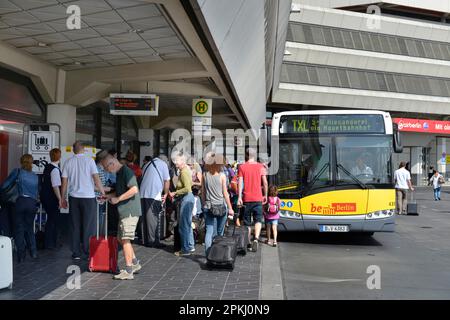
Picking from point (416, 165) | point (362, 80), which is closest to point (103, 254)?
point (362, 80)

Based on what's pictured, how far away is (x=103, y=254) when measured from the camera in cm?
715

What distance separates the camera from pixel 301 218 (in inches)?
412

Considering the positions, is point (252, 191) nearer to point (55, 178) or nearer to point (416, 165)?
point (55, 178)

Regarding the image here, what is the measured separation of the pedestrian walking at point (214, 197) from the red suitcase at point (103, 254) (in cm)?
155

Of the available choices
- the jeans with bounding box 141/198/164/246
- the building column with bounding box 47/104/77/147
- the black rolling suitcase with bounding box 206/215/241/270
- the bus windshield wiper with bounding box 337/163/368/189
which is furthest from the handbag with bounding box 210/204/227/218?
the building column with bounding box 47/104/77/147

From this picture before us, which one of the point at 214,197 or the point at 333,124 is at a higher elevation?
the point at 333,124

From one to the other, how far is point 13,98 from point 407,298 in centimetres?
944

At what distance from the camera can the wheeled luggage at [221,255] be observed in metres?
7.43

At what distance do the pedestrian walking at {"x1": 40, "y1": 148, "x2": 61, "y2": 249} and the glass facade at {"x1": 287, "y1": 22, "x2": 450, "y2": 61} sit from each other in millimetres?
37019

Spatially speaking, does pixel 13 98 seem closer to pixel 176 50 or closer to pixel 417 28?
pixel 176 50

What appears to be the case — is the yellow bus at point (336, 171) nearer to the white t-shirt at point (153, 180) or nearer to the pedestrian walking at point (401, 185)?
the white t-shirt at point (153, 180)

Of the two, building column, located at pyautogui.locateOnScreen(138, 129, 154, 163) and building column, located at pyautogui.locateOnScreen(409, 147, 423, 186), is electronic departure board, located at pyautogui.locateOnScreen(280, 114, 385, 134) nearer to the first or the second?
building column, located at pyautogui.locateOnScreen(138, 129, 154, 163)

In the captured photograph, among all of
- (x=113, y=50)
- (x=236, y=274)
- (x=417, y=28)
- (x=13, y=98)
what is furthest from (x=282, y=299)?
(x=417, y=28)

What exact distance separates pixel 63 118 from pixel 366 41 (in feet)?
127
